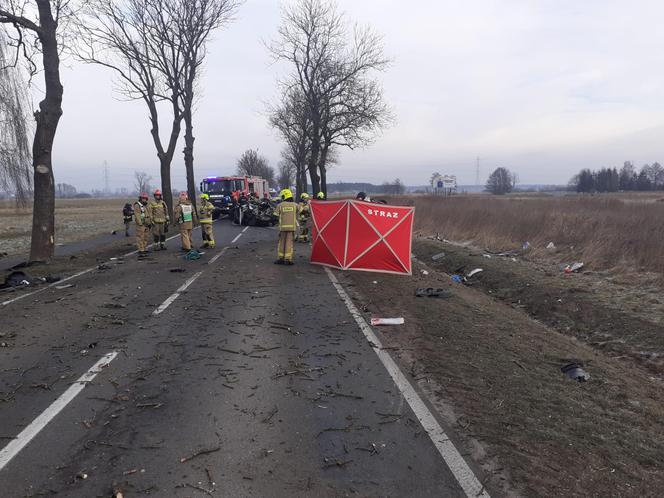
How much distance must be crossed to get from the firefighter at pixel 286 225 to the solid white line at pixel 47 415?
279 inches

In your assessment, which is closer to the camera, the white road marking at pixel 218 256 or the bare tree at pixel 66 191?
the white road marking at pixel 218 256

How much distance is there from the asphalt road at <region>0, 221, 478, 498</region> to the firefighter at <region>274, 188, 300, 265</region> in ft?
14.0

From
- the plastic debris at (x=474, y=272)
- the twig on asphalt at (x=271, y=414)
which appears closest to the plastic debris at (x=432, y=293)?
the plastic debris at (x=474, y=272)

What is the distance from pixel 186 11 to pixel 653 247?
23656 millimetres

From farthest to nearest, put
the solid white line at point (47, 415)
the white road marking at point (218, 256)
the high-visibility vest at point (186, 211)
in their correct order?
1. the high-visibility vest at point (186, 211)
2. the white road marking at point (218, 256)
3. the solid white line at point (47, 415)

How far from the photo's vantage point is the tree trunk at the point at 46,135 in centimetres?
1257

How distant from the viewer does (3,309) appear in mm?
8047

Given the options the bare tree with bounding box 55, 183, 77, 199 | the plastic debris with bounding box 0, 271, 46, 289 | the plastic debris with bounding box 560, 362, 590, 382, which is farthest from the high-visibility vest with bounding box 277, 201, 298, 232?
the bare tree with bounding box 55, 183, 77, 199

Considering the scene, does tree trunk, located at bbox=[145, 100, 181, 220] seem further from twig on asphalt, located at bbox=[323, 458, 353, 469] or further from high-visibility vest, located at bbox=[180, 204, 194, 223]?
twig on asphalt, located at bbox=[323, 458, 353, 469]

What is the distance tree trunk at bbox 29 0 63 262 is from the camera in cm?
1257

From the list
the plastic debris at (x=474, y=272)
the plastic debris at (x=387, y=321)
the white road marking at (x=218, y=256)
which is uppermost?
the white road marking at (x=218, y=256)

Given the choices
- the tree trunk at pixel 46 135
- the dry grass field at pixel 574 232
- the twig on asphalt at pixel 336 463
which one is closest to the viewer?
the twig on asphalt at pixel 336 463

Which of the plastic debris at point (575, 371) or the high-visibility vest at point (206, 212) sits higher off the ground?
the high-visibility vest at point (206, 212)

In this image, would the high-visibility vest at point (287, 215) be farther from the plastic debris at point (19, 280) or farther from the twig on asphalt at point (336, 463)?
the twig on asphalt at point (336, 463)
